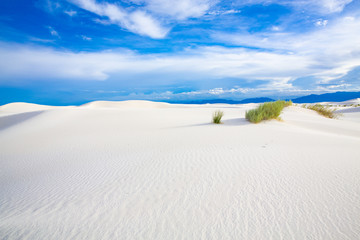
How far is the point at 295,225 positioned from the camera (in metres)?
1.80

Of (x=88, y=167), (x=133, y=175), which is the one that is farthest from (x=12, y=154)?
(x=133, y=175)

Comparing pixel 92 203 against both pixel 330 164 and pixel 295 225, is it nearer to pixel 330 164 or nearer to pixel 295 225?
pixel 295 225

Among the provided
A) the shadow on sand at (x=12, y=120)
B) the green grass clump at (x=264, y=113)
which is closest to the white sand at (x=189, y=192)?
the green grass clump at (x=264, y=113)

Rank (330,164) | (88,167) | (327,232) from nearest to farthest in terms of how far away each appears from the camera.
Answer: (327,232)
(330,164)
(88,167)

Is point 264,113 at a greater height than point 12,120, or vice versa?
point 264,113

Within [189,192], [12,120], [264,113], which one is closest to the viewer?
[189,192]

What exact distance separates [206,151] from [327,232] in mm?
2602

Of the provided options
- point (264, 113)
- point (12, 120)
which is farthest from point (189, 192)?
point (12, 120)

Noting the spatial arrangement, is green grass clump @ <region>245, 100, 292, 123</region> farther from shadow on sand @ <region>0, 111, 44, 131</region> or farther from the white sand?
shadow on sand @ <region>0, 111, 44, 131</region>

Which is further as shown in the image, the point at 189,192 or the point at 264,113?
the point at 264,113

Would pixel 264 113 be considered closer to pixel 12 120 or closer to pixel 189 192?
pixel 189 192

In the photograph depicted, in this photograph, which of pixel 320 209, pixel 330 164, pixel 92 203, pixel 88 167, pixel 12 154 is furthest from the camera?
pixel 12 154

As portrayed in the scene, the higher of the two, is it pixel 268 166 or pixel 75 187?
pixel 268 166

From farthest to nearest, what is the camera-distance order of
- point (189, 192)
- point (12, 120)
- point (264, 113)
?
point (12, 120), point (264, 113), point (189, 192)
